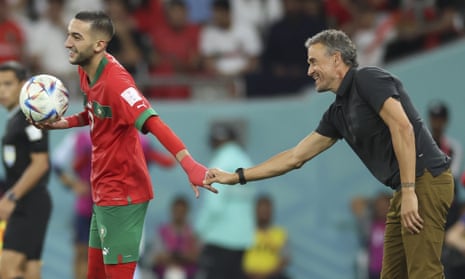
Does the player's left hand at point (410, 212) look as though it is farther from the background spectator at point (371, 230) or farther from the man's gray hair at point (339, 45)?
the background spectator at point (371, 230)

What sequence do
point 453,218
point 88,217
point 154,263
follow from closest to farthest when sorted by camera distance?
point 453,218, point 88,217, point 154,263

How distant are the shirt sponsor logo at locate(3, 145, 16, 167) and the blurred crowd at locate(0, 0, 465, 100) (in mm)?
4972

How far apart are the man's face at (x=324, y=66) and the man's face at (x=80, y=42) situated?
1.56 metres

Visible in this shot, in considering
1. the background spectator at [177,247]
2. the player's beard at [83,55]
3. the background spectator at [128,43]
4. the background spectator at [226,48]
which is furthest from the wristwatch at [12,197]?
the background spectator at [226,48]

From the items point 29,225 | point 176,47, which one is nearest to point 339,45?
point 29,225

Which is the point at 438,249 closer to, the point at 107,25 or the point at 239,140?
the point at 107,25

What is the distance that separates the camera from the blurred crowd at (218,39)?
1564 centimetres

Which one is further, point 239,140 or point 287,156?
point 239,140

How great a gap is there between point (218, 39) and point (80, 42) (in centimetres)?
733

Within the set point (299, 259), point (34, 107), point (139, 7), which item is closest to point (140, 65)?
point (139, 7)

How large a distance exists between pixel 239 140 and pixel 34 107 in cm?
730

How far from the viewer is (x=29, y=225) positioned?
10.5 meters

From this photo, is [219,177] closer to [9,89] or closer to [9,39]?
[9,89]

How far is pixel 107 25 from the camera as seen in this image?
8.70 m
